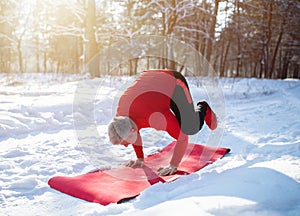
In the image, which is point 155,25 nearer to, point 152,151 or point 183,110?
point 152,151

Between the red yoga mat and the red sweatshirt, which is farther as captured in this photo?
the red sweatshirt

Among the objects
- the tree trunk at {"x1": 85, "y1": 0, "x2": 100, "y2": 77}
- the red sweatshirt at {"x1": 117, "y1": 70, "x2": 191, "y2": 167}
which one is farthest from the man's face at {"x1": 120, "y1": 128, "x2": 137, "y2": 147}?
the tree trunk at {"x1": 85, "y1": 0, "x2": 100, "y2": 77}

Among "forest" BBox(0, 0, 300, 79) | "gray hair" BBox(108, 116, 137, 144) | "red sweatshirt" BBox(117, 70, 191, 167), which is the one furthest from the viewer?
"forest" BBox(0, 0, 300, 79)

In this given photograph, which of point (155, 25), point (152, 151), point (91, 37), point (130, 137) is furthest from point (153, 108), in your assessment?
point (155, 25)

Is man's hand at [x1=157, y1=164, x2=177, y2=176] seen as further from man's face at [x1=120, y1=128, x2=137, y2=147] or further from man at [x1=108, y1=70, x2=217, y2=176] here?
man's face at [x1=120, y1=128, x2=137, y2=147]

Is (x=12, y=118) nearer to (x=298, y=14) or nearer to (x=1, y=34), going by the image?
(x=298, y=14)

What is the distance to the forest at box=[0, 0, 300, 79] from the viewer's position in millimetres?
10312

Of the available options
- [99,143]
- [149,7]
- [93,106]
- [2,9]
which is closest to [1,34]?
[2,9]

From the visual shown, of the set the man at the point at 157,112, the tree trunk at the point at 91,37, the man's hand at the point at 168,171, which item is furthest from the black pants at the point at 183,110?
the tree trunk at the point at 91,37

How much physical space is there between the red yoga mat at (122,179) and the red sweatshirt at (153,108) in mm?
280

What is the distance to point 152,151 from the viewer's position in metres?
3.29

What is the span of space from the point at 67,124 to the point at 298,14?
1758 cm

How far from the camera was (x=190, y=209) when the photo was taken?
1.37m

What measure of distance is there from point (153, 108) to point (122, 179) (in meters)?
0.73
